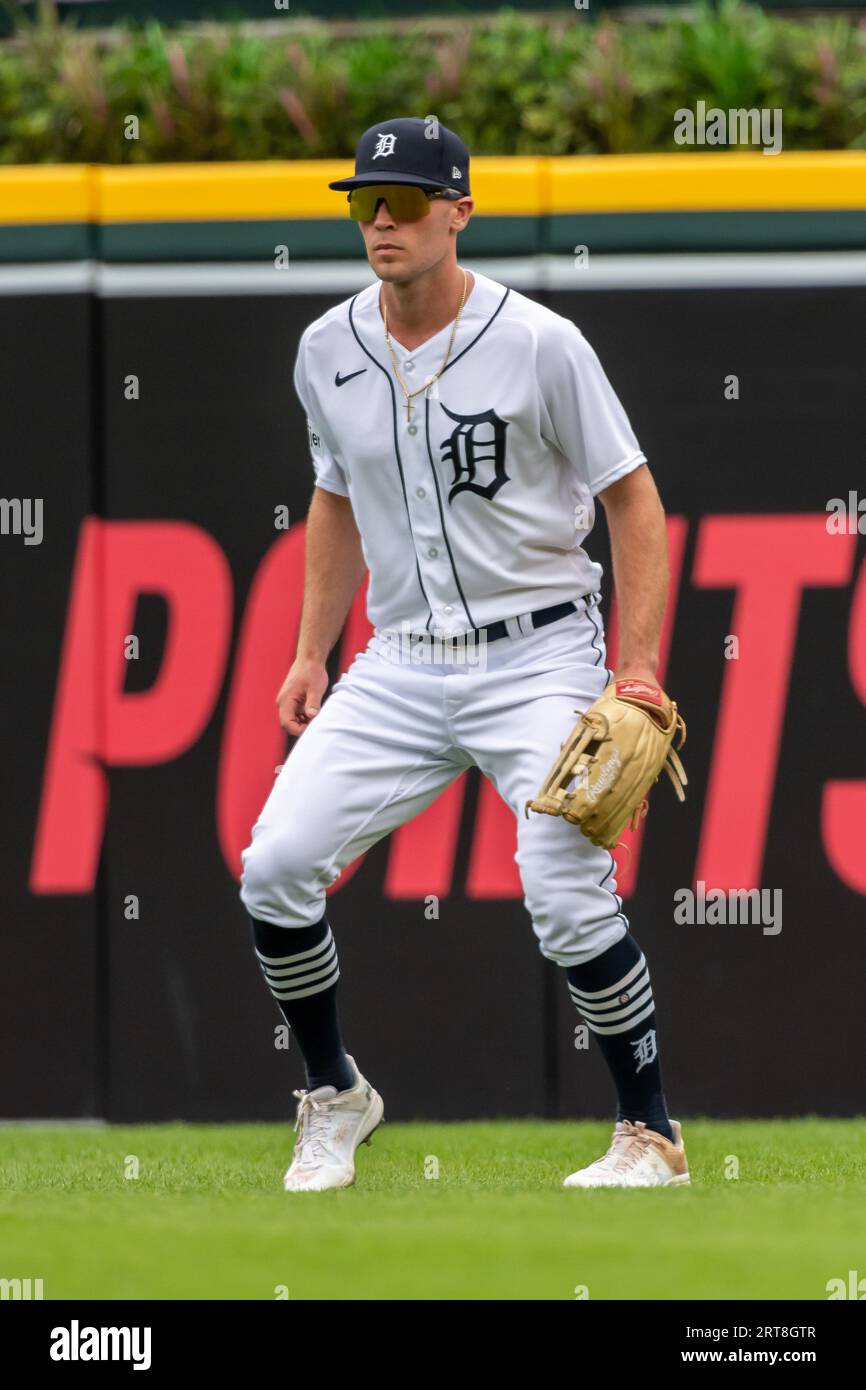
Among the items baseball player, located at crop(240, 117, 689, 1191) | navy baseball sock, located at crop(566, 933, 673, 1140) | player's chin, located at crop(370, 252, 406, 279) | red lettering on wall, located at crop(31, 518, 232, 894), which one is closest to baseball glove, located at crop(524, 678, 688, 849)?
baseball player, located at crop(240, 117, 689, 1191)

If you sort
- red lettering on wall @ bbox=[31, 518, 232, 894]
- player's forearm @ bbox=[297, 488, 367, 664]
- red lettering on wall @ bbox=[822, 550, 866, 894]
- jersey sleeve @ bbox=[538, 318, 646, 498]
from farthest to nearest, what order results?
1. red lettering on wall @ bbox=[31, 518, 232, 894]
2. red lettering on wall @ bbox=[822, 550, 866, 894]
3. player's forearm @ bbox=[297, 488, 367, 664]
4. jersey sleeve @ bbox=[538, 318, 646, 498]

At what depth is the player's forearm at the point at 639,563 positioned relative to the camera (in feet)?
13.2

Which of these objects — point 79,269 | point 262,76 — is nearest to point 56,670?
point 79,269

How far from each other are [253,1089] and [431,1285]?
9.21 feet

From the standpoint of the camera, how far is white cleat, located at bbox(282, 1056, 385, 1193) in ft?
13.8

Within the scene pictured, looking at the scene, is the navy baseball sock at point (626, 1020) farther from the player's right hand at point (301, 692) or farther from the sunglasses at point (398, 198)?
the sunglasses at point (398, 198)

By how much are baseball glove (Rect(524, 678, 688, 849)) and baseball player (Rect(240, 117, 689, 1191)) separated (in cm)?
6

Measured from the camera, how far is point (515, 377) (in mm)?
4062

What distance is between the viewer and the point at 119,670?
227 inches

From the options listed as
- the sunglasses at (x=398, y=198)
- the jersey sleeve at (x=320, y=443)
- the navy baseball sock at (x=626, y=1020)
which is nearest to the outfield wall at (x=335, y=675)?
the jersey sleeve at (x=320, y=443)

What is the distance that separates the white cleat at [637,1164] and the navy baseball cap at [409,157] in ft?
6.53

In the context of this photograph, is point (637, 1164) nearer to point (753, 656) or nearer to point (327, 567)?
point (327, 567)

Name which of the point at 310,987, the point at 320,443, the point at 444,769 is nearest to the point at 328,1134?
the point at 310,987

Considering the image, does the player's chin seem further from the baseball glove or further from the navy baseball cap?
the baseball glove
